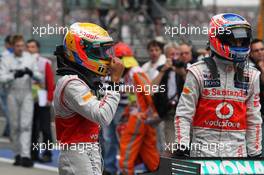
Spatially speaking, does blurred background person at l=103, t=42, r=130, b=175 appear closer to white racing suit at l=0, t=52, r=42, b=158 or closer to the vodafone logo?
white racing suit at l=0, t=52, r=42, b=158

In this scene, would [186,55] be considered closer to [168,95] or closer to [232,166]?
[168,95]

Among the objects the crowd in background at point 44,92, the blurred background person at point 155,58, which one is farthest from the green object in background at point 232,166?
the blurred background person at point 155,58

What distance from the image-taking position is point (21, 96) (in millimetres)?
13445

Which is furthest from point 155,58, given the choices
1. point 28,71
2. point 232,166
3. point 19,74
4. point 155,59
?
point 232,166

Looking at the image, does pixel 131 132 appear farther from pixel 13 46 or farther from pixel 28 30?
pixel 28 30

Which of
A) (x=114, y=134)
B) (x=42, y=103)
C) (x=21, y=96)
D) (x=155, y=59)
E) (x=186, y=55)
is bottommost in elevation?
(x=114, y=134)

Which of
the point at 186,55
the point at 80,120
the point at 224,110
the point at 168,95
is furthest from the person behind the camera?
the point at 186,55

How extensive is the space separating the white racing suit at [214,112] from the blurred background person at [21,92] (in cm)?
623

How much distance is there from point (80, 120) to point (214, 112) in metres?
1.18

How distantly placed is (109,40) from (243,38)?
1146 millimetres

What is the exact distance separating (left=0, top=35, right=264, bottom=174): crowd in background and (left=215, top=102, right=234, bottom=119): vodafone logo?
3.67 meters

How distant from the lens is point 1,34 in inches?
835

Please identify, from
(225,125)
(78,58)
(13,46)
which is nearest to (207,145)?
(225,125)

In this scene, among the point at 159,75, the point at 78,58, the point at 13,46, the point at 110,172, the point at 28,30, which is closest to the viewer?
the point at 78,58
